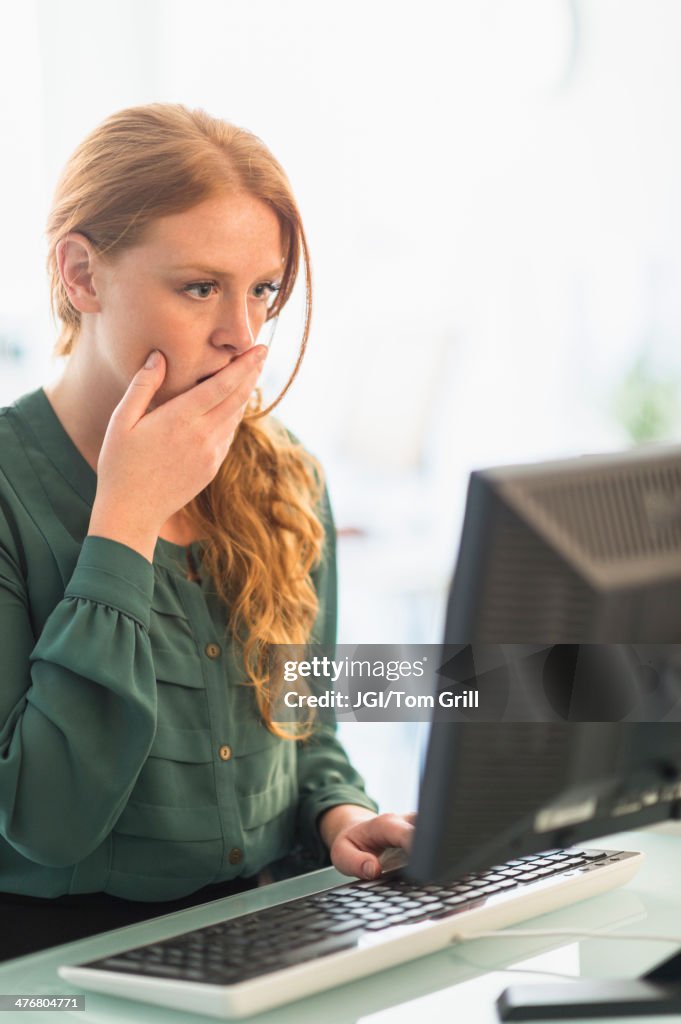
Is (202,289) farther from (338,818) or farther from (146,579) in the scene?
(338,818)

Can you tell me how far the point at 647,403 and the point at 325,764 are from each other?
132 inches

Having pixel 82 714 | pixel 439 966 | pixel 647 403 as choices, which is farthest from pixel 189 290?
pixel 647 403

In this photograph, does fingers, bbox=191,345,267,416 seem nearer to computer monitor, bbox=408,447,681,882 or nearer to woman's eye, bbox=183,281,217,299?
woman's eye, bbox=183,281,217,299

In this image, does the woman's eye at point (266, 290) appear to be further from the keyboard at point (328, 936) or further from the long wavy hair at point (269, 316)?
the keyboard at point (328, 936)

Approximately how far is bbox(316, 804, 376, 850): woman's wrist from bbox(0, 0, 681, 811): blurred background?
2.50 meters

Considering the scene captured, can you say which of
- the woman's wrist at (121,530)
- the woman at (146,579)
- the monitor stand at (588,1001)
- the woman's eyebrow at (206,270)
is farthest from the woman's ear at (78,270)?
the monitor stand at (588,1001)

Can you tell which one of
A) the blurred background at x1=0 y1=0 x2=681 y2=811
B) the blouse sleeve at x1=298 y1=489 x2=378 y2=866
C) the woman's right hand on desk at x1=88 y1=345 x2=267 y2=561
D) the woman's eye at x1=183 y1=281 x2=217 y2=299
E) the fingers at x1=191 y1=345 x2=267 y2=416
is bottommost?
the blouse sleeve at x1=298 y1=489 x2=378 y2=866

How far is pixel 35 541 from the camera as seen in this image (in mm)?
1127

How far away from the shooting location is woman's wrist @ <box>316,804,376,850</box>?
3.97ft

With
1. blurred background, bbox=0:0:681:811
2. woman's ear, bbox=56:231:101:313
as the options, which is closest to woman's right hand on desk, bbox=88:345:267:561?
woman's ear, bbox=56:231:101:313

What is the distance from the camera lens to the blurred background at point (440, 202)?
3920 millimetres

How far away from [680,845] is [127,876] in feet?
1.78

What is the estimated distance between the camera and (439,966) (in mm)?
816

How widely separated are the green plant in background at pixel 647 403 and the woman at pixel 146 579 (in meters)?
3.32
